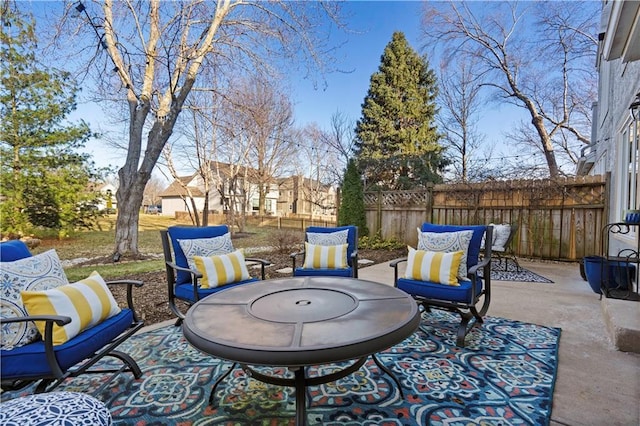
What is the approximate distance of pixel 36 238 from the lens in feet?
26.0

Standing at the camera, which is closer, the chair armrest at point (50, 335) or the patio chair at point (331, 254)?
the chair armrest at point (50, 335)

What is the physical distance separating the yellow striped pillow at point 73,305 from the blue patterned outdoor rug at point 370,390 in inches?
17.9

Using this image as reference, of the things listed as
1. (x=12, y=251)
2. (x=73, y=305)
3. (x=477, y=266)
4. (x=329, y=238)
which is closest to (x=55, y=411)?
(x=73, y=305)

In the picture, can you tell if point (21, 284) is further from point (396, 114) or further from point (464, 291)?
point (396, 114)

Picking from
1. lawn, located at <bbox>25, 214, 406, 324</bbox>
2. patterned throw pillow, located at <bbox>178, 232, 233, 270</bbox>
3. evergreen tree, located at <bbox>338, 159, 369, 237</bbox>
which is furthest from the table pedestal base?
evergreen tree, located at <bbox>338, 159, 369, 237</bbox>

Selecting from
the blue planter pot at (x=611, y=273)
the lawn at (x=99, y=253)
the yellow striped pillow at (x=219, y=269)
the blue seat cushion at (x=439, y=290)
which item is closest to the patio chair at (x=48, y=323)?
the yellow striped pillow at (x=219, y=269)

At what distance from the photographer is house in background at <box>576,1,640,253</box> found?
2.53 meters

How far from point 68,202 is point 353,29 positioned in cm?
819

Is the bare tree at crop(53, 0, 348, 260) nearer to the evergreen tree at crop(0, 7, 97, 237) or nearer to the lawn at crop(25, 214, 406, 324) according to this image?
the lawn at crop(25, 214, 406, 324)

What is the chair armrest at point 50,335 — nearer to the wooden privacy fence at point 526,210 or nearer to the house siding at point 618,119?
the house siding at point 618,119

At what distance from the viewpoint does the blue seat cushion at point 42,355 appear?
62.7 inches

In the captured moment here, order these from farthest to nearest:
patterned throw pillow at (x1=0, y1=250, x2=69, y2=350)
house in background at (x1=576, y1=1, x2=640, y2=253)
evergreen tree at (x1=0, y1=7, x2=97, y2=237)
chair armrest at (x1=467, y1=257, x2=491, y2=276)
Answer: evergreen tree at (x1=0, y1=7, x2=97, y2=237), chair armrest at (x1=467, y1=257, x2=491, y2=276), house in background at (x1=576, y1=1, x2=640, y2=253), patterned throw pillow at (x1=0, y1=250, x2=69, y2=350)

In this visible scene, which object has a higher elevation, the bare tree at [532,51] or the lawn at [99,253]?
the bare tree at [532,51]

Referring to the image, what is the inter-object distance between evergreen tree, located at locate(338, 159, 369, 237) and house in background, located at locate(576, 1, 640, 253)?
16.5 ft
